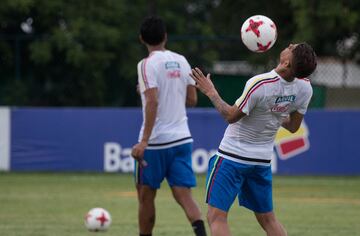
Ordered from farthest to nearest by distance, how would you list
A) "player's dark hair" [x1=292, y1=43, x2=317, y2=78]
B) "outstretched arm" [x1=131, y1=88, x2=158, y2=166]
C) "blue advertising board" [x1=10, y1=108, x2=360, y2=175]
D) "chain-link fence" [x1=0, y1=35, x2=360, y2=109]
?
"chain-link fence" [x1=0, y1=35, x2=360, y2=109]
"blue advertising board" [x1=10, y1=108, x2=360, y2=175]
"outstretched arm" [x1=131, y1=88, x2=158, y2=166]
"player's dark hair" [x1=292, y1=43, x2=317, y2=78]

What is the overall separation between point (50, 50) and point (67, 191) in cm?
651

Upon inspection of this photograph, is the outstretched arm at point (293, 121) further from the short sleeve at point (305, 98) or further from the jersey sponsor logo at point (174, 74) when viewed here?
the jersey sponsor logo at point (174, 74)

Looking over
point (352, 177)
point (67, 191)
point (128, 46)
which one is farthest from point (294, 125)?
point (128, 46)

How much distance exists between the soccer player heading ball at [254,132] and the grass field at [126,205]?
2.99 m

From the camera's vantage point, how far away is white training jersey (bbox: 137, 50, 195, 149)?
29.6 feet

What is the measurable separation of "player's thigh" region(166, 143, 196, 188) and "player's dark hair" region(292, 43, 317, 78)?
205 centimetres

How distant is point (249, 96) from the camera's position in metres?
7.56

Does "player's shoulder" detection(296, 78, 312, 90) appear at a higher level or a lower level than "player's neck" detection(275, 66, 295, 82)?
lower

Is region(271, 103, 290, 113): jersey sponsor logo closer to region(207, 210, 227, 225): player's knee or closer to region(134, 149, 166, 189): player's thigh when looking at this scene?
region(207, 210, 227, 225): player's knee

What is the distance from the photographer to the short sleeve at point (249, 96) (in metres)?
7.56

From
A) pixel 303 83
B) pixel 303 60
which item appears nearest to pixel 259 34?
pixel 303 83

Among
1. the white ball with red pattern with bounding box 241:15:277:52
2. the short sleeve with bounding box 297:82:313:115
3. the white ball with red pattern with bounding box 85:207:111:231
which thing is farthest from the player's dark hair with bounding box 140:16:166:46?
the white ball with red pattern with bounding box 85:207:111:231

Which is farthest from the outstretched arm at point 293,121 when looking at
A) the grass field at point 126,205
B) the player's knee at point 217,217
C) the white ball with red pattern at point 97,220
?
the white ball with red pattern at point 97,220

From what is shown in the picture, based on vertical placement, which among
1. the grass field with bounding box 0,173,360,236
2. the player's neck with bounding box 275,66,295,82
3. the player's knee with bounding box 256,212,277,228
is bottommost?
the grass field with bounding box 0,173,360,236
